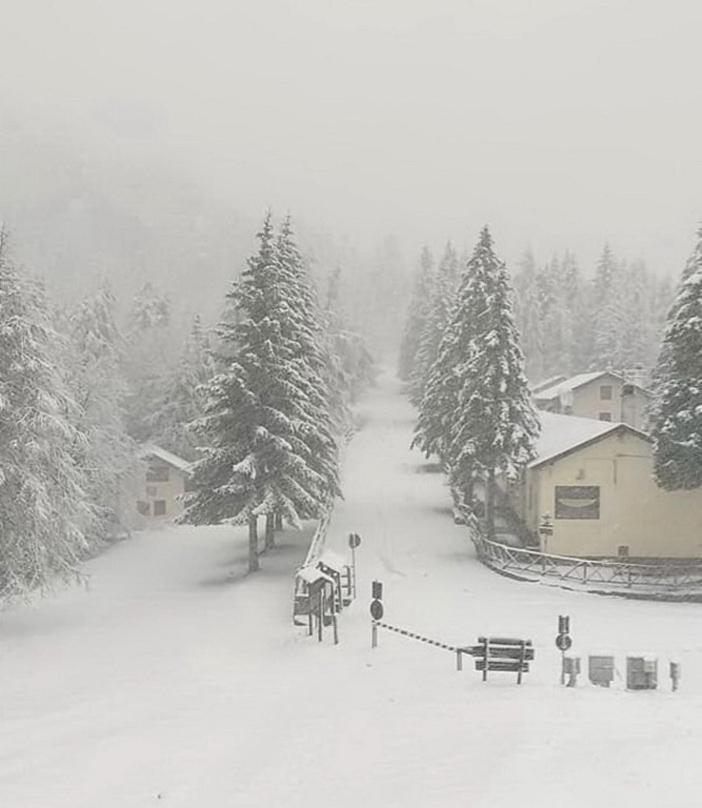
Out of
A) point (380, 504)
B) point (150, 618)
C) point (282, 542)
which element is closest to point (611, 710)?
point (150, 618)

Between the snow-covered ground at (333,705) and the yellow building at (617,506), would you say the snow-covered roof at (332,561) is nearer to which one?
the snow-covered ground at (333,705)

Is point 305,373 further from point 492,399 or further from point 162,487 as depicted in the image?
point 162,487

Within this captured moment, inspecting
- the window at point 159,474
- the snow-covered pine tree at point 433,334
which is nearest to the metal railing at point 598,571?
the window at point 159,474

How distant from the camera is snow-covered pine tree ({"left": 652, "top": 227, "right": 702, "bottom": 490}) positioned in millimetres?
31250

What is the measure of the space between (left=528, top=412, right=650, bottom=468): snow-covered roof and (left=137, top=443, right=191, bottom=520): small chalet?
21675mm

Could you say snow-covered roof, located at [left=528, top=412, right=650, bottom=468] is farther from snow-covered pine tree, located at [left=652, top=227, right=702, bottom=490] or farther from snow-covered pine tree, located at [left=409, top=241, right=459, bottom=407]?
snow-covered pine tree, located at [left=409, top=241, right=459, bottom=407]

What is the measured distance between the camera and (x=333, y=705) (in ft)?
55.8

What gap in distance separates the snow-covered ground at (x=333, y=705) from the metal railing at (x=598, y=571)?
1.25 metres

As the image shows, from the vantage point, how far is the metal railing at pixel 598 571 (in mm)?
30281

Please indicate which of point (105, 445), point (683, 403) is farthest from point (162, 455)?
point (683, 403)

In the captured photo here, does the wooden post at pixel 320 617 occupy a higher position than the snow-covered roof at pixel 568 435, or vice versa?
the snow-covered roof at pixel 568 435

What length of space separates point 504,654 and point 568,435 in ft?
72.7

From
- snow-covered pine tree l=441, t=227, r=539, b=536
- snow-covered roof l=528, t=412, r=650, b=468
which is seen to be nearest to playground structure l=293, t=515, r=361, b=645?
snow-covered pine tree l=441, t=227, r=539, b=536

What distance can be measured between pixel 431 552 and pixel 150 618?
12.9 metres
